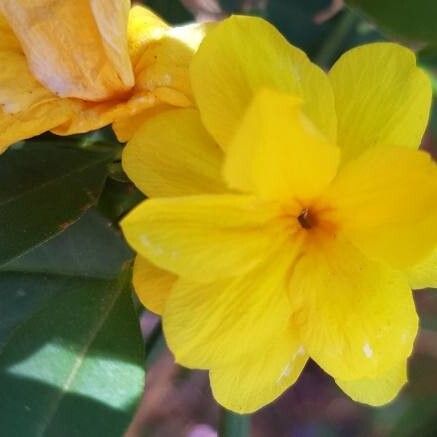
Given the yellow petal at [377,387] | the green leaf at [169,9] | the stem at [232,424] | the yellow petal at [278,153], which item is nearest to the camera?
the yellow petal at [278,153]

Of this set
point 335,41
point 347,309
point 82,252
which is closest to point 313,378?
point 335,41

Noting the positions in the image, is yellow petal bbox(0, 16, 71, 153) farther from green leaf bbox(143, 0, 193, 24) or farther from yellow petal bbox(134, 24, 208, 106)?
green leaf bbox(143, 0, 193, 24)

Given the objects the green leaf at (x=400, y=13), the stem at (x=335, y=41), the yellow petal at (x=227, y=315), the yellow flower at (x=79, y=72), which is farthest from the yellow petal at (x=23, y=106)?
the stem at (x=335, y=41)

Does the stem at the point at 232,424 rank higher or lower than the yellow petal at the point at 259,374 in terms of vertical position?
lower

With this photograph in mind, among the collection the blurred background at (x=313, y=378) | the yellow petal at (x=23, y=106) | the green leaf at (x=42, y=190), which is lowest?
the blurred background at (x=313, y=378)

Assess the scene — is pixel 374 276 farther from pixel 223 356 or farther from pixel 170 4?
pixel 170 4

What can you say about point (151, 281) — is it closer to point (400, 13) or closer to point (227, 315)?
point (227, 315)

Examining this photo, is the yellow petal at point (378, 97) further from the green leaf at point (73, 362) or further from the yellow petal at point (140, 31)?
the green leaf at point (73, 362)

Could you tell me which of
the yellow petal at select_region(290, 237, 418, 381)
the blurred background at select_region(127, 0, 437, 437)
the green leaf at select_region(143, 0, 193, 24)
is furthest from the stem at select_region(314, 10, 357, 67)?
the yellow petal at select_region(290, 237, 418, 381)
